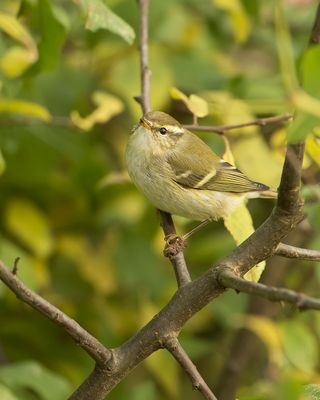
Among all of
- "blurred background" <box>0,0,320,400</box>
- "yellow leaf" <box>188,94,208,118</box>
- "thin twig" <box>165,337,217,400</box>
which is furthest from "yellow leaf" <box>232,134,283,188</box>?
"thin twig" <box>165,337,217,400</box>

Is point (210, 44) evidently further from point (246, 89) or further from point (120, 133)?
point (246, 89)

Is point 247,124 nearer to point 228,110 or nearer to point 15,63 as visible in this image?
point 228,110

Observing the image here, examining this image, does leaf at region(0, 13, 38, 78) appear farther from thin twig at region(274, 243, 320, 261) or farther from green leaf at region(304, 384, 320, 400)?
green leaf at region(304, 384, 320, 400)

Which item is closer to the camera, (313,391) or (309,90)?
(309,90)

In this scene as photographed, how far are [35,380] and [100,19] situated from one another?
134 centimetres

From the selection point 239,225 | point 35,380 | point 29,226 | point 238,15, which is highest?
point 238,15

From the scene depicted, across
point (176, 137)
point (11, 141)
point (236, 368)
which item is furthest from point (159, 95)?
point (236, 368)

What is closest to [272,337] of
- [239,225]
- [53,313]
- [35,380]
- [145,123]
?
[145,123]

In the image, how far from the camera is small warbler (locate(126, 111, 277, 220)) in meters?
3.47

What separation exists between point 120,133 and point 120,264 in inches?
35.5

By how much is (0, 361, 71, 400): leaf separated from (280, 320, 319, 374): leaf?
3.82ft

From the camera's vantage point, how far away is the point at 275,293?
159 cm

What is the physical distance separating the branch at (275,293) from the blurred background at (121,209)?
1666 mm

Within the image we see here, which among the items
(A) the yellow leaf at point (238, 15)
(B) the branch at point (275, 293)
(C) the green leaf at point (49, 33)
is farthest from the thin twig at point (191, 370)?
(A) the yellow leaf at point (238, 15)
